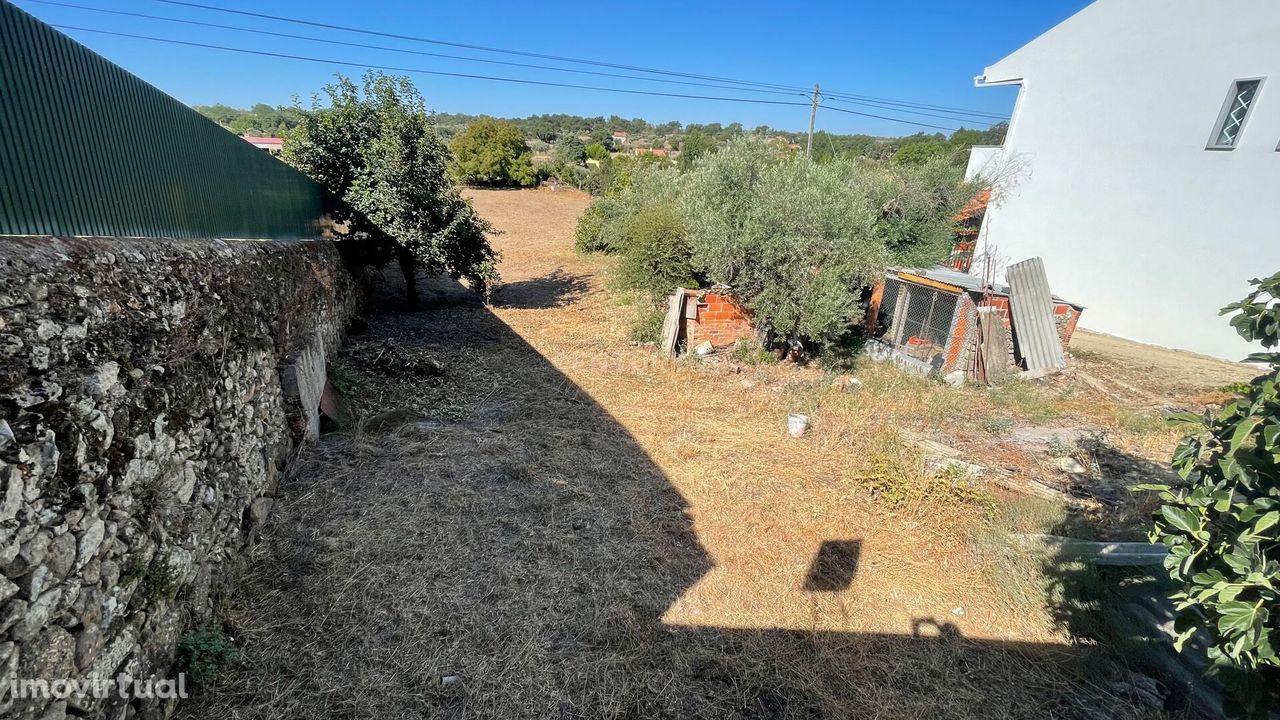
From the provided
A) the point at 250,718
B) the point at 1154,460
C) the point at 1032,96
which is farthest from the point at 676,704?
the point at 1032,96

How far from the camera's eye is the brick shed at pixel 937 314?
7.10 metres

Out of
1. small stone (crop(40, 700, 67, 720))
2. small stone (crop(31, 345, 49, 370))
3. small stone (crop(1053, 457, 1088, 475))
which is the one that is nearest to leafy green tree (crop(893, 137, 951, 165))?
small stone (crop(1053, 457, 1088, 475))

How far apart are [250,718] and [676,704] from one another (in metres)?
1.93

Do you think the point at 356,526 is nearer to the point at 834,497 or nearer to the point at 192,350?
the point at 192,350

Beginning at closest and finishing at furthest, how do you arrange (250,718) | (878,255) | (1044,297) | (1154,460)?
(250,718)
(1154,460)
(878,255)
(1044,297)

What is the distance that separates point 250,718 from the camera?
2.10 metres

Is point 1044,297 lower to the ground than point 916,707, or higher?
higher

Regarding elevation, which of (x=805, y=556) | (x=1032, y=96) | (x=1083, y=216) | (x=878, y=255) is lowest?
(x=805, y=556)

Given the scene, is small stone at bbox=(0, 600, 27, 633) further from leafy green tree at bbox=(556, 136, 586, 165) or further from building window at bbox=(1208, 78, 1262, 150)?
leafy green tree at bbox=(556, 136, 586, 165)

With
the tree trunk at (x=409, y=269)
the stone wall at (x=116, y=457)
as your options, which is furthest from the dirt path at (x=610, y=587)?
the tree trunk at (x=409, y=269)

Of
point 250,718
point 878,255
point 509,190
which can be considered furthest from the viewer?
point 509,190

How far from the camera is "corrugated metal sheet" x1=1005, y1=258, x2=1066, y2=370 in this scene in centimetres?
745

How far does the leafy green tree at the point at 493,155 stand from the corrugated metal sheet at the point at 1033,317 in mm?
29717

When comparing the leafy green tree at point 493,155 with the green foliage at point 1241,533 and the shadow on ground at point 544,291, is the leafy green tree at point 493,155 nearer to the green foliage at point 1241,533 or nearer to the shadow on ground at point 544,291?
the shadow on ground at point 544,291
